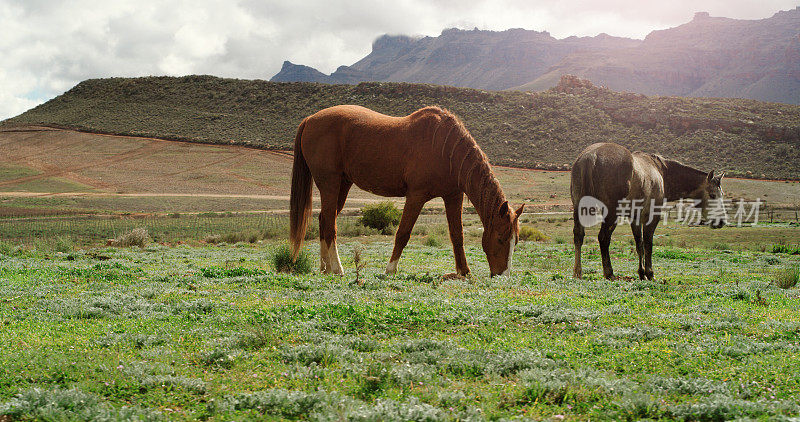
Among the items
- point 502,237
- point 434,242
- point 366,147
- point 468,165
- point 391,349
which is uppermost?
point 366,147

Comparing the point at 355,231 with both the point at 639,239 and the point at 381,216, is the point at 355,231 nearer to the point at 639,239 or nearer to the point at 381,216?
the point at 381,216

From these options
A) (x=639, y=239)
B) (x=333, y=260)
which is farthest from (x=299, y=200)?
(x=639, y=239)

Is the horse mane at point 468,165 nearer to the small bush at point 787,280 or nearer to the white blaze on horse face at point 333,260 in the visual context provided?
the white blaze on horse face at point 333,260

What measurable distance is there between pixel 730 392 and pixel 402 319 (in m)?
3.52

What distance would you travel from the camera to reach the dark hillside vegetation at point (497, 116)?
65.6 m

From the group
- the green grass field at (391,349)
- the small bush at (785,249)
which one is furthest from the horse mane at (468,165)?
the small bush at (785,249)

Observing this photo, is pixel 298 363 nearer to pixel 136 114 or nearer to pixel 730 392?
pixel 730 392

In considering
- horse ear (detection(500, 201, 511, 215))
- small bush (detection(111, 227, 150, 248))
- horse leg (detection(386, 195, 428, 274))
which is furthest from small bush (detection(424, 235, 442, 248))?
horse ear (detection(500, 201, 511, 215))

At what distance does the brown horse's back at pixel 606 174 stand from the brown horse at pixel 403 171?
2.66 metres

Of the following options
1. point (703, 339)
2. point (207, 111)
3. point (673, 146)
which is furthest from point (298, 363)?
point (207, 111)

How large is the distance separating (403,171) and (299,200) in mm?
2505

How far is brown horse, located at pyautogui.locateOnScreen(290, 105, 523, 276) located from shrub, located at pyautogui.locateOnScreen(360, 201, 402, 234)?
55.2 ft

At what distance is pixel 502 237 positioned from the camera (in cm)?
931

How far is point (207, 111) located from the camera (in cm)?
8644
